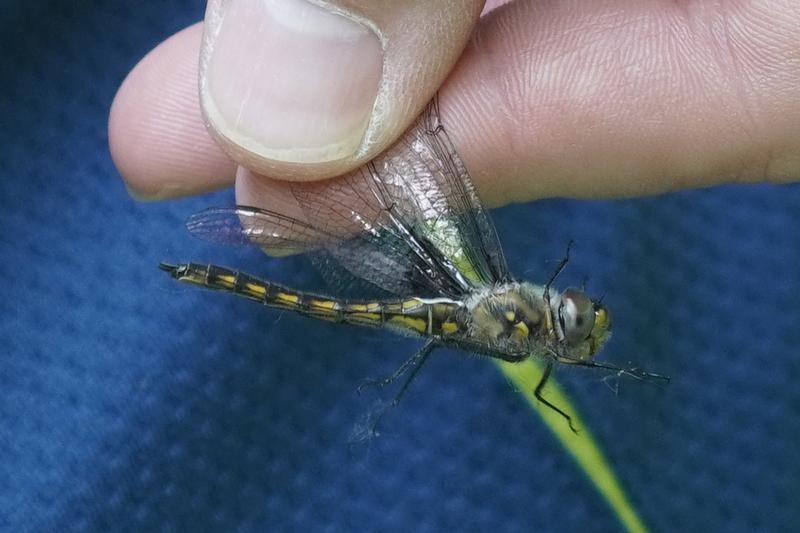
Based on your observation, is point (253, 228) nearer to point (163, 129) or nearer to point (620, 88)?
point (163, 129)

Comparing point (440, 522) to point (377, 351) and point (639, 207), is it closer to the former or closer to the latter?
point (377, 351)

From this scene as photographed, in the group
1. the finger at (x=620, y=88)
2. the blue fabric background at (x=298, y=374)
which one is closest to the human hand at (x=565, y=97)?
the finger at (x=620, y=88)

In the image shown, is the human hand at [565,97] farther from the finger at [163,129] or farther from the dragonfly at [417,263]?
the finger at [163,129]

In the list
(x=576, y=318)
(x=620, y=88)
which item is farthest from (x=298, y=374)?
(x=620, y=88)

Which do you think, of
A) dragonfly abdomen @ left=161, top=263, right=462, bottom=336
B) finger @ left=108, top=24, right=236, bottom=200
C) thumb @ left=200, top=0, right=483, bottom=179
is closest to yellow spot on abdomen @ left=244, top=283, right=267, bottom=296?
dragonfly abdomen @ left=161, top=263, right=462, bottom=336

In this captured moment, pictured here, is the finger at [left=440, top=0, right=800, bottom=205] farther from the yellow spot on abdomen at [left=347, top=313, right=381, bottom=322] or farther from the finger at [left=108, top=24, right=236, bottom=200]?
the finger at [left=108, top=24, right=236, bottom=200]
